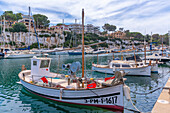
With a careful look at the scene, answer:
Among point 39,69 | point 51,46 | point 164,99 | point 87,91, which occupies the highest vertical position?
point 51,46

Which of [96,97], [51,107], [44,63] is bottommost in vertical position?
[51,107]

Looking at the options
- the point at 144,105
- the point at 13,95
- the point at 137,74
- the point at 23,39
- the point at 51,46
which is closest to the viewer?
the point at 144,105

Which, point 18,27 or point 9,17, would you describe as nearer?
point 18,27

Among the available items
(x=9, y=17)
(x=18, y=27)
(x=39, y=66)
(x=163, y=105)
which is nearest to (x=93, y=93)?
(x=163, y=105)

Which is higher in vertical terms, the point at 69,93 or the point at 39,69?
the point at 39,69

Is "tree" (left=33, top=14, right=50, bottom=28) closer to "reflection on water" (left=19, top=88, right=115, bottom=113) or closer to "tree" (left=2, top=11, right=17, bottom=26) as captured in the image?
"tree" (left=2, top=11, right=17, bottom=26)

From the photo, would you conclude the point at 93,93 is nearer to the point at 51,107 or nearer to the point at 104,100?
the point at 104,100

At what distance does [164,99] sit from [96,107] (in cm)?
562

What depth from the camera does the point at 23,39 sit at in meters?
96.2

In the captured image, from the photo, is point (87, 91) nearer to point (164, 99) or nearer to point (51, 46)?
point (164, 99)

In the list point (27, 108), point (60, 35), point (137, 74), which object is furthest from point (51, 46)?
point (27, 108)

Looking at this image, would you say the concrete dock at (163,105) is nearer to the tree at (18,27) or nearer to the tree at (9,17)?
the tree at (18,27)

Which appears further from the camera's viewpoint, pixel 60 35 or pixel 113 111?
pixel 60 35

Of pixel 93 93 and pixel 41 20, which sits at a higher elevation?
pixel 41 20
